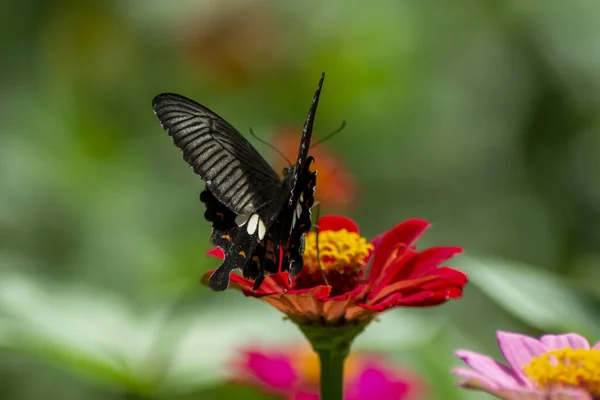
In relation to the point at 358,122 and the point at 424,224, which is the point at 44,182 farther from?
the point at 424,224

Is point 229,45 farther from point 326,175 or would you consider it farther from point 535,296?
point 535,296

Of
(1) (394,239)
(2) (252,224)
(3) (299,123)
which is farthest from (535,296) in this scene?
(3) (299,123)

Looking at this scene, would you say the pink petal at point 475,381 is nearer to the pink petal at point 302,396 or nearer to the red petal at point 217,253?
the red petal at point 217,253

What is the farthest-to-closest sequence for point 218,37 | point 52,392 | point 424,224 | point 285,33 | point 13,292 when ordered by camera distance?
1. point 285,33
2. point 218,37
3. point 52,392
4. point 13,292
5. point 424,224

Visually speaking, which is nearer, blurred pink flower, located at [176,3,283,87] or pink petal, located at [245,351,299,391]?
pink petal, located at [245,351,299,391]

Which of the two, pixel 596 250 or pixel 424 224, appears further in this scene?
pixel 596 250

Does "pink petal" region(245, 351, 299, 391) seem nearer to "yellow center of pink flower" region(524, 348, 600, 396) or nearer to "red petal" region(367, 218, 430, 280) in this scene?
"red petal" region(367, 218, 430, 280)

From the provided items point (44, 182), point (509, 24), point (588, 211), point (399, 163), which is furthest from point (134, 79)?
point (588, 211)

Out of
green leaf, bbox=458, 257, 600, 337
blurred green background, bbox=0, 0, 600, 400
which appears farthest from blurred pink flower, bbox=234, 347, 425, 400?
blurred green background, bbox=0, 0, 600, 400
